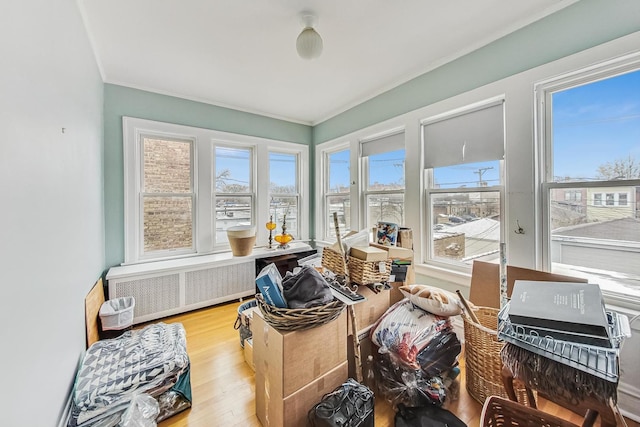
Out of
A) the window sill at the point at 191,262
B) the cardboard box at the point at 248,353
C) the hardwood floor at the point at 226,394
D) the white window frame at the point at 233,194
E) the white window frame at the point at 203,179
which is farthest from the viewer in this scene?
the white window frame at the point at 233,194

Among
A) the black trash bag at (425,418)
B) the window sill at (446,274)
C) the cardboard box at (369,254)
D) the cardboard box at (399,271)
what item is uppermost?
the cardboard box at (369,254)

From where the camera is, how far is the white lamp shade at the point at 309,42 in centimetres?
178

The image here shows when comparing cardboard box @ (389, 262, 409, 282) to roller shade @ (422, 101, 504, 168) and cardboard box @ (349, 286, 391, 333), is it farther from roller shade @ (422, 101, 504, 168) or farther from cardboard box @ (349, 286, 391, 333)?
roller shade @ (422, 101, 504, 168)

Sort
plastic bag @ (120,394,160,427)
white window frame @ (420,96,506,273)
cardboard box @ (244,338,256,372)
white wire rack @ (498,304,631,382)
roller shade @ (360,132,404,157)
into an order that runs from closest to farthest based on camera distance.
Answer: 1. white wire rack @ (498,304,631,382)
2. plastic bag @ (120,394,160,427)
3. cardboard box @ (244,338,256,372)
4. white window frame @ (420,96,506,273)
5. roller shade @ (360,132,404,157)

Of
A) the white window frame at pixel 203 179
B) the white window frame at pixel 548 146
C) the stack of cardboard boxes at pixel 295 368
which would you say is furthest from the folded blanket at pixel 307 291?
the white window frame at pixel 203 179

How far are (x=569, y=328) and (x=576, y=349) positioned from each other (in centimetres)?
6

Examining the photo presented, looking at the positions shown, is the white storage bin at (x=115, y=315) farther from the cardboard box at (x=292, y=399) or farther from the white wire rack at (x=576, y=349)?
the white wire rack at (x=576, y=349)

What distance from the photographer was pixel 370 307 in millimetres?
1752

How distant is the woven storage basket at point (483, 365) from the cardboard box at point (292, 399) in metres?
0.85

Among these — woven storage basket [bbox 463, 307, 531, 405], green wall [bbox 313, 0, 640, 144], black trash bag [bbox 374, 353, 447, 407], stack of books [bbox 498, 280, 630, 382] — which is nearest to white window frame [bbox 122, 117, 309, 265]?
green wall [bbox 313, 0, 640, 144]

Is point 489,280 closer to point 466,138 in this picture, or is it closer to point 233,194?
point 466,138

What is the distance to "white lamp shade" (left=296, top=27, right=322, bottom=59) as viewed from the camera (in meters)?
1.78

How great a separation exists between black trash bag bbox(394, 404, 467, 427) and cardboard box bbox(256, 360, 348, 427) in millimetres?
348

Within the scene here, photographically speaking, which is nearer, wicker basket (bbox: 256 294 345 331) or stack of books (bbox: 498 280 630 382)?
stack of books (bbox: 498 280 630 382)
